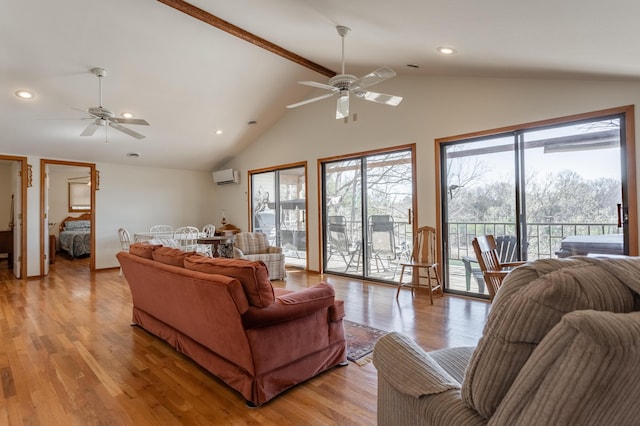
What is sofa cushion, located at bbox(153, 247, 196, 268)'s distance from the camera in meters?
2.65

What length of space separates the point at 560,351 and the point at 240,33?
4.39 metres

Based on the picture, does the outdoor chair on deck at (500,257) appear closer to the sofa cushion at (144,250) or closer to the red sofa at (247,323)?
the red sofa at (247,323)

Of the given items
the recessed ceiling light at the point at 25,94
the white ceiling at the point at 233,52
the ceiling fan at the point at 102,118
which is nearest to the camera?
the white ceiling at the point at 233,52

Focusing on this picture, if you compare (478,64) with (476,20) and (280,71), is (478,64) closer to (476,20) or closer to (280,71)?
(476,20)

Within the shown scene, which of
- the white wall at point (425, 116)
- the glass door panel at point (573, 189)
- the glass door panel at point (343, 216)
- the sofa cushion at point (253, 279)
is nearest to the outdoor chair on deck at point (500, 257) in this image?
the glass door panel at point (573, 189)

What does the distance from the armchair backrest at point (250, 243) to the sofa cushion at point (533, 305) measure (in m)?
5.17

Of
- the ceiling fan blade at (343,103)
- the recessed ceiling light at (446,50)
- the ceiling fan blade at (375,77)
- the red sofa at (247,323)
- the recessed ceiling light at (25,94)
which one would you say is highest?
the recessed ceiling light at (25,94)

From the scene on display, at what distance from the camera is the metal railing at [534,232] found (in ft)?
11.9

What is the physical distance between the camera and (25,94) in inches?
178

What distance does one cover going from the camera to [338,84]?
3.30 metres

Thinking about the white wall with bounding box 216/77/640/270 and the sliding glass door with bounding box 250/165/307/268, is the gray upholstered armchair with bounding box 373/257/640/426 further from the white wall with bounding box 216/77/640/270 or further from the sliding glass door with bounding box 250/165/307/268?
the sliding glass door with bounding box 250/165/307/268

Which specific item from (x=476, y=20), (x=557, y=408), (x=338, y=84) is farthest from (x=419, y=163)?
(x=557, y=408)

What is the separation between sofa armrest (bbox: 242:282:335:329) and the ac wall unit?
19.5 feet

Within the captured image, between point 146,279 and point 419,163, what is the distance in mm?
3720
